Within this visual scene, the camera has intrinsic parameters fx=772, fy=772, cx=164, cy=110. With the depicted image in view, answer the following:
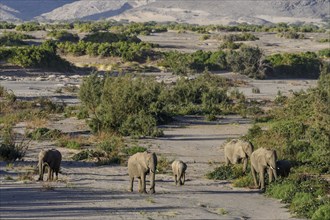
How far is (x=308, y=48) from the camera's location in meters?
70.9

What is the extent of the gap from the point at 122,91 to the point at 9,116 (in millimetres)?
4491

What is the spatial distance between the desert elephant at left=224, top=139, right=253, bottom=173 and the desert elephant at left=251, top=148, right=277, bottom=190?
1.50m

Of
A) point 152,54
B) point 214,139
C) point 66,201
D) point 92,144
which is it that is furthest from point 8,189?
point 152,54

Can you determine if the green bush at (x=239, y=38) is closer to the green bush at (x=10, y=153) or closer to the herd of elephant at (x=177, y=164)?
the herd of elephant at (x=177, y=164)

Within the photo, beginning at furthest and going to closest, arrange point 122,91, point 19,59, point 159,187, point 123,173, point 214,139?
1. point 19,59
2. point 122,91
3. point 214,139
4. point 123,173
5. point 159,187

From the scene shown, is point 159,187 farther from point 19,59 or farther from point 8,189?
point 19,59

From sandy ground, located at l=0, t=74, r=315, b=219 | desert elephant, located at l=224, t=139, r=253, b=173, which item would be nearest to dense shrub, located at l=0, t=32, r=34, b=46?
sandy ground, located at l=0, t=74, r=315, b=219

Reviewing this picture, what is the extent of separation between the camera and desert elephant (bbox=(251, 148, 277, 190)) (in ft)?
59.7

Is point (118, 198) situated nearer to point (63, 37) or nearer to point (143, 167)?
point (143, 167)

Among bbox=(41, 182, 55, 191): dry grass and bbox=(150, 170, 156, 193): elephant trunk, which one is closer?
bbox=(41, 182, 55, 191): dry grass

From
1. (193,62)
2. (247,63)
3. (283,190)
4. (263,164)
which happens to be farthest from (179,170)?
(193,62)

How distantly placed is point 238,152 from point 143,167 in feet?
14.7

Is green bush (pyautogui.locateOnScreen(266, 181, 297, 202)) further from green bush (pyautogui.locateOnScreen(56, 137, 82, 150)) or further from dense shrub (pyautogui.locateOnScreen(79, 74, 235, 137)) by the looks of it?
dense shrub (pyautogui.locateOnScreen(79, 74, 235, 137))

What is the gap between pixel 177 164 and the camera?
→ 18453 mm
